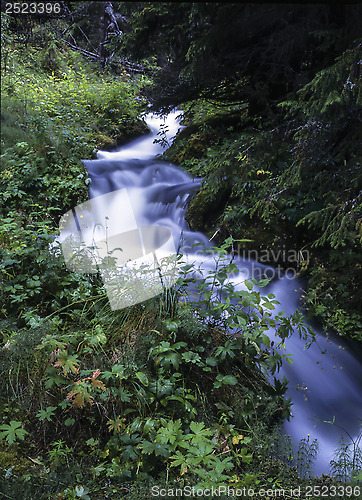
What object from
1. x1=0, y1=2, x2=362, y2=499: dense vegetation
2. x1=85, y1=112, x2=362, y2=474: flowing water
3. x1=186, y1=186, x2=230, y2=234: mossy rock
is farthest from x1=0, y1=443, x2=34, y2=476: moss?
Answer: x1=186, y1=186, x2=230, y2=234: mossy rock

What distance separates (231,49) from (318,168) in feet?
4.93

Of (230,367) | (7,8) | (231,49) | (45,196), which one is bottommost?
(230,367)

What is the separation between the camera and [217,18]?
2889mm

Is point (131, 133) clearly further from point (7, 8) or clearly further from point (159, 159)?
point (7, 8)

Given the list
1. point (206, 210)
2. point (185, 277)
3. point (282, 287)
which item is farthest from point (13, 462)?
point (206, 210)

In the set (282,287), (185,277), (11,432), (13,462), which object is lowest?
(282,287)

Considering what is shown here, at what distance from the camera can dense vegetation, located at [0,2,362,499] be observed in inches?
89.4

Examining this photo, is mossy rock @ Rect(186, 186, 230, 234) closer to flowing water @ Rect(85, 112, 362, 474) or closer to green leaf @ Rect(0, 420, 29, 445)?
flowing water @ Rect(85, 112, 362, 474)

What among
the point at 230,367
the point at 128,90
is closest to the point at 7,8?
the point at 128,90

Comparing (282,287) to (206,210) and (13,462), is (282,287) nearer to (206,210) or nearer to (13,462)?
(206,210)

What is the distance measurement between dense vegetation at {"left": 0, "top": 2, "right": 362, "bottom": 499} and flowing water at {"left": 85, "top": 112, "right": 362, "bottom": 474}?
175 millimetres

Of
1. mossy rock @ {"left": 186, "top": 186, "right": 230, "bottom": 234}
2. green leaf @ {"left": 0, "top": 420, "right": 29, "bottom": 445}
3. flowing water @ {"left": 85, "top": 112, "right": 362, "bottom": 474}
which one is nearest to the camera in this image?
green leaf @ {"left": 0, "top": 420, "right": 29, "bottom": 445}

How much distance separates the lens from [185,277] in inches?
129

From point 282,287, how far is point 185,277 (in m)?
1.40
